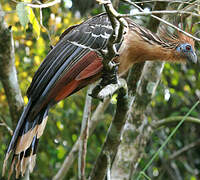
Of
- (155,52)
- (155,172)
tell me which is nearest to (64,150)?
(155,172)

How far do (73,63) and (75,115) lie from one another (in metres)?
2.47

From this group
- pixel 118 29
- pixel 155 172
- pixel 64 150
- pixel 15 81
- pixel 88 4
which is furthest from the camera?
pixel 155 172

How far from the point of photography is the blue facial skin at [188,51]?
3809 mm

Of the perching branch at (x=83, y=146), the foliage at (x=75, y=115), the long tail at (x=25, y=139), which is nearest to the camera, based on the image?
the long tail at (x=25, y=139)

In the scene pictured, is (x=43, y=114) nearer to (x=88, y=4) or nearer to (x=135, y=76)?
(x=135, y=76)

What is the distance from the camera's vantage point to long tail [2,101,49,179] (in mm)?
3260

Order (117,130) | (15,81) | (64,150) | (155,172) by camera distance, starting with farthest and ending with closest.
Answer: (155,172)
(64,150)
(15,81)
(117,130)

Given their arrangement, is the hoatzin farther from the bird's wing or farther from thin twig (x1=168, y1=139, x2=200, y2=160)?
thin twig (x1=168, y1=139, x2=200, y2=160)

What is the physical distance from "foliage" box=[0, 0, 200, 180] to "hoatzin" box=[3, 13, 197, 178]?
83cm

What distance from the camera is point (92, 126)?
483cm

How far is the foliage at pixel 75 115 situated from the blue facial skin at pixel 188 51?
2.98 feet

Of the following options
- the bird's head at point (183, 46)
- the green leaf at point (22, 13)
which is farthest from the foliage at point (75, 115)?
the green leaf at point (22, 13)

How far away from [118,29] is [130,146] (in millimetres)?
1943

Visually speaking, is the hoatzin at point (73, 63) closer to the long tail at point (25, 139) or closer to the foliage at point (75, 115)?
the long tail at point (25, 139)
